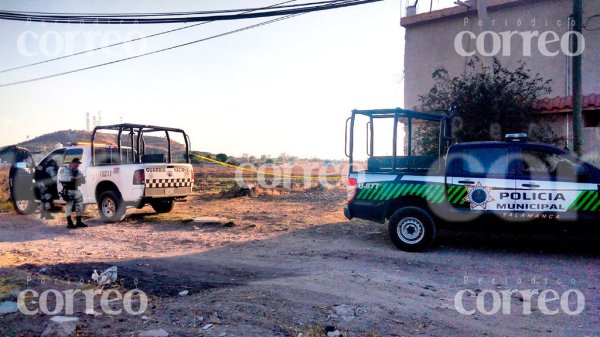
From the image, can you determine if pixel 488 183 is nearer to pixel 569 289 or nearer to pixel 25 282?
pixel 569 289

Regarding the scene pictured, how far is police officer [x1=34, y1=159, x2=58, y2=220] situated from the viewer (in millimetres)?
12836

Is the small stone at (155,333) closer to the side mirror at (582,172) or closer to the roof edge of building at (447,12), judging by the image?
the side mirror at (582,172)

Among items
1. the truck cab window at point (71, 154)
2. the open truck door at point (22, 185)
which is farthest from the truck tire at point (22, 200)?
the truck cab window at point (71, 154)

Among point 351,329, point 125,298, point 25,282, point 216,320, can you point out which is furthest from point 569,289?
point 25,282

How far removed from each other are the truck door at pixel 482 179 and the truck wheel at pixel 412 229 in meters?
0.54

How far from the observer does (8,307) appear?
16.0ft

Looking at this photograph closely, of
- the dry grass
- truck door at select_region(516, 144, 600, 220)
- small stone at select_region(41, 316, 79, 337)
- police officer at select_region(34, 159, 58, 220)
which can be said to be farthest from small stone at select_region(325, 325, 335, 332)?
the dry grass

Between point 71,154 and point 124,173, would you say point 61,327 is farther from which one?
point 71,154

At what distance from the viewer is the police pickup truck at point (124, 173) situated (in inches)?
446

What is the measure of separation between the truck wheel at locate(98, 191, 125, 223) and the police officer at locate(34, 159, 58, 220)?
6.64 feet

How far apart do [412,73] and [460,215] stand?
36.3 feet

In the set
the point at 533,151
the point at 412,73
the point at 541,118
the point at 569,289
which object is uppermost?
the point at 412,73

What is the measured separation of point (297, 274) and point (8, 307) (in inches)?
138

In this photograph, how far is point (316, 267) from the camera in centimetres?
702
